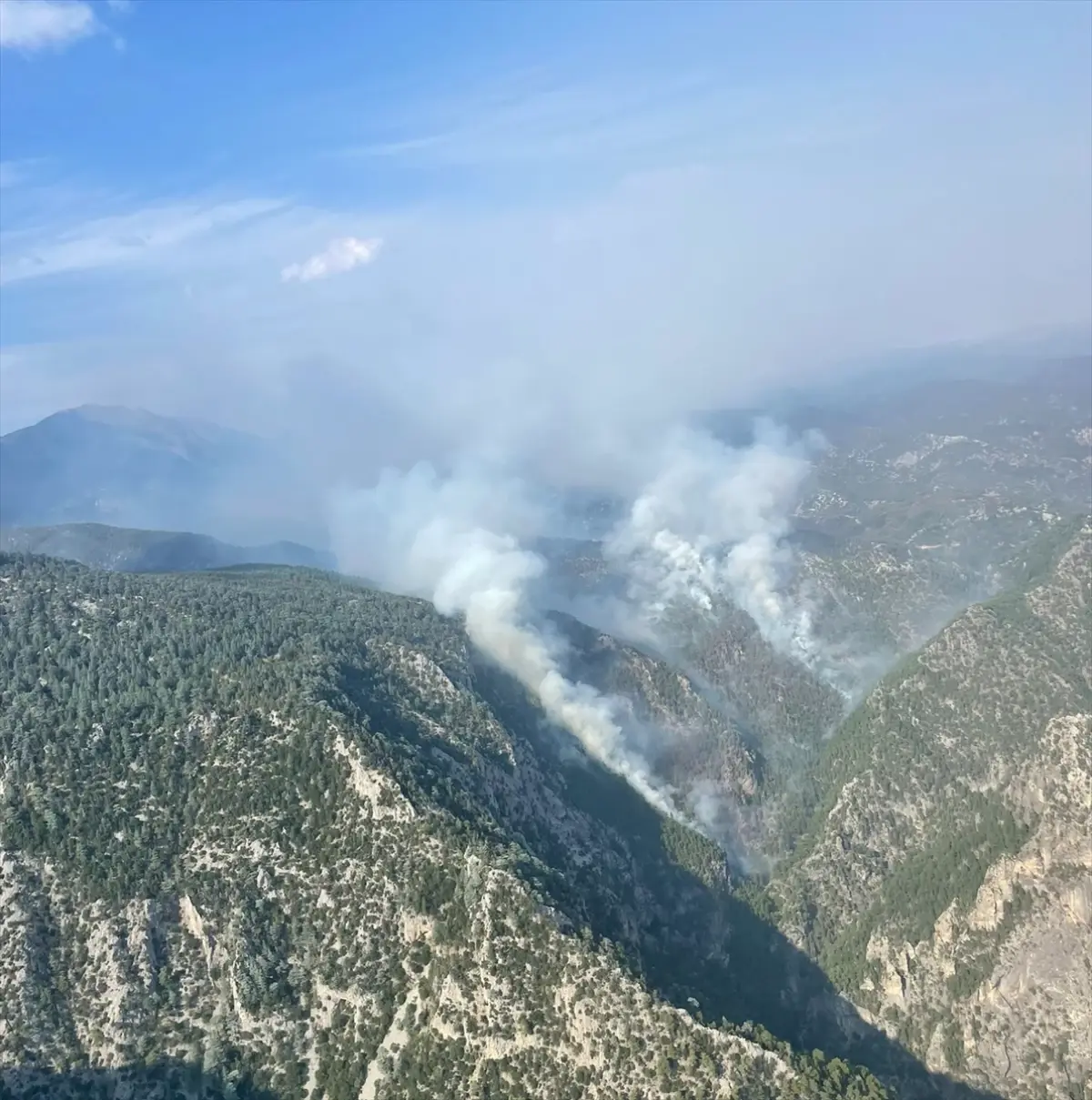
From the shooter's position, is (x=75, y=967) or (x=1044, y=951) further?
(x=1044, y=951)

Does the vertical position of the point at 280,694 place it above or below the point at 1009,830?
above

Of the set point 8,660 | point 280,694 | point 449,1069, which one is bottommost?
point 449,1069

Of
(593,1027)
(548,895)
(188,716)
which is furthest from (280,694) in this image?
(593,1027)

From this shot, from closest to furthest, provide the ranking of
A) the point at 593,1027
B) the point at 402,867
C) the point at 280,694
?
the point at 593,1027 → the point at 402,867 → the point at 280,694

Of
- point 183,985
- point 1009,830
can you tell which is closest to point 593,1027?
point 183,985

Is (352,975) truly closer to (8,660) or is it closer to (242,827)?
(242,827)

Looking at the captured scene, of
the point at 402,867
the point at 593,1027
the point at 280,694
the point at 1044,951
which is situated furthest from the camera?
the point at 280,694

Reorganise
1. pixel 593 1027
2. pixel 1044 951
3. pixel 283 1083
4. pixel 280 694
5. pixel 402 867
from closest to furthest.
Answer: pixel 593 1027 < pixel 283 1083 < pixel 402 867 < pixel 1044 951 < pixel 280 694

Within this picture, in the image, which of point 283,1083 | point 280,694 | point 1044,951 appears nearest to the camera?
point 283,1083

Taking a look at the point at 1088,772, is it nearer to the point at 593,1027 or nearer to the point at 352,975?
the point at 593,1027
